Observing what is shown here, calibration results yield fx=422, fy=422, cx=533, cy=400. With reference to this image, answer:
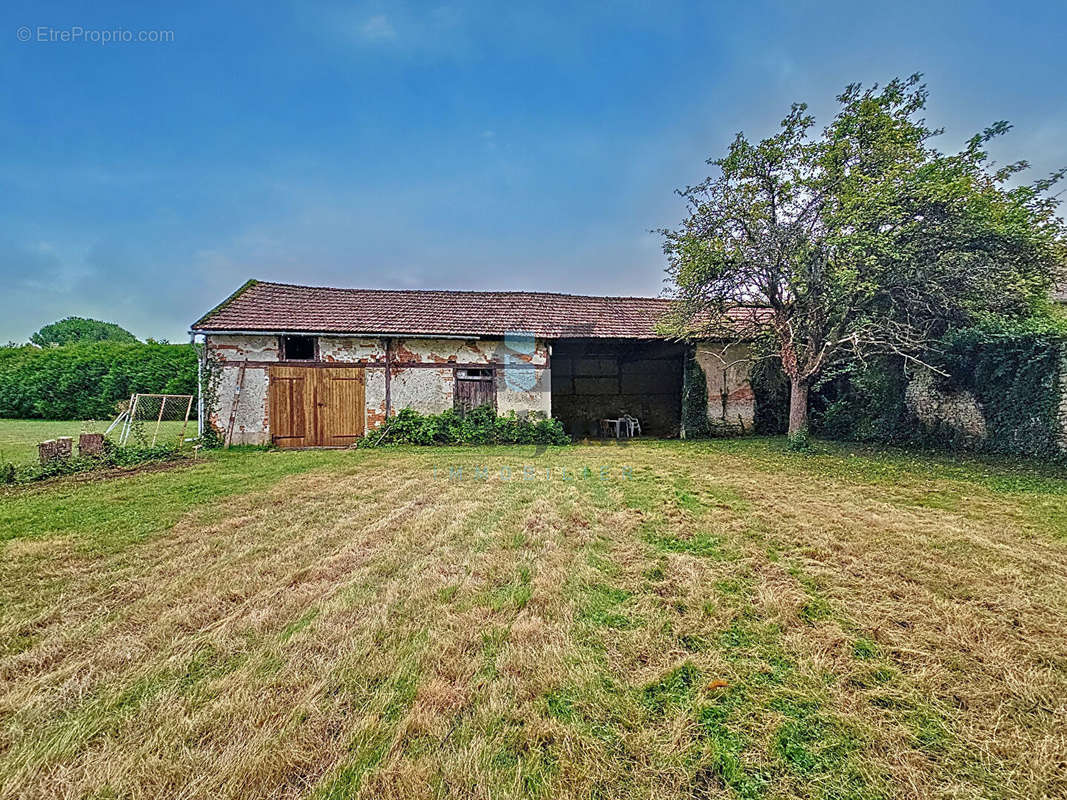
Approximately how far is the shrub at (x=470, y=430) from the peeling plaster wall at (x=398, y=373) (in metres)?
0.23

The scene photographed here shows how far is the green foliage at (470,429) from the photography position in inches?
398

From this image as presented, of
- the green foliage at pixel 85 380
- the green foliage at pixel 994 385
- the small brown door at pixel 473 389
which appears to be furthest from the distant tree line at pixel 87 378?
the green foliage at pixel 994 385

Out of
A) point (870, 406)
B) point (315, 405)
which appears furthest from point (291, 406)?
point (870, 406)

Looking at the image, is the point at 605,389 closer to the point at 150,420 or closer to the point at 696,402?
the point at 696,402

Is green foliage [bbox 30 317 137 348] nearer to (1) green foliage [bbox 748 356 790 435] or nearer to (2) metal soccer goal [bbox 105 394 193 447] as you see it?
(2) metal soccer goal [bbox 105 394 193 447]

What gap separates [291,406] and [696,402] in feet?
33.6

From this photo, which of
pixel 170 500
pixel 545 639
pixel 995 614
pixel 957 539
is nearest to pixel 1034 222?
pixel 957 539

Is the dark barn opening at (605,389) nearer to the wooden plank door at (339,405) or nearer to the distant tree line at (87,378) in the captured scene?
the wooden plank door at (339,405)

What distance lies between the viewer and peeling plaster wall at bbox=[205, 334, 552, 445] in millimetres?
9641

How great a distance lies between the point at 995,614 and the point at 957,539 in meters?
1.65

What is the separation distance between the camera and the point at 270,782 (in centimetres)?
145

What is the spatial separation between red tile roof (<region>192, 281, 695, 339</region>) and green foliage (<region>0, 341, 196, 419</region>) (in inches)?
407

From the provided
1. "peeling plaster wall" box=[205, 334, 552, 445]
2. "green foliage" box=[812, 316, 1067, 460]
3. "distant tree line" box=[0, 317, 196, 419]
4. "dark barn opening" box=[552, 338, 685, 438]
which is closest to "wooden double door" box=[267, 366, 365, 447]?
"peeling plaster wall" box=[205, 334, 552, 445]

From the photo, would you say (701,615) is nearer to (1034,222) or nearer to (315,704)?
(315,704)
